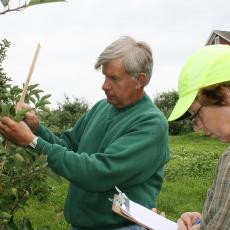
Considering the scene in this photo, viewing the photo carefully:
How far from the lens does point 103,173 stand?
2643 mm

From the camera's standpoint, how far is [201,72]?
6.27 ft

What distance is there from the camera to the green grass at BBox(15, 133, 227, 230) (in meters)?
7.13

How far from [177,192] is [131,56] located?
703 cm

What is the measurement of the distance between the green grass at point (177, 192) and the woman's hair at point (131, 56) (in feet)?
7.17

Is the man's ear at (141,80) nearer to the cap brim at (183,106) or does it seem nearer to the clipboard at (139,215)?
the clipboard at (139,215)

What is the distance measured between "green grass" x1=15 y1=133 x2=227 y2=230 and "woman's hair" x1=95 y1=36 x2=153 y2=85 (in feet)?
7.17

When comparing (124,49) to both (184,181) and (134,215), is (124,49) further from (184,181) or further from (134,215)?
(184,181)

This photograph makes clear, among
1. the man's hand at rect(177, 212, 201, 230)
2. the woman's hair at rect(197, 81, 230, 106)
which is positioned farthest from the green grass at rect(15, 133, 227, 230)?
the woman's hair at rect(197, 81, 230, 106)

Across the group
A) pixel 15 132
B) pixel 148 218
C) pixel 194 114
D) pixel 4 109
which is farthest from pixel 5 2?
pixel 148 218

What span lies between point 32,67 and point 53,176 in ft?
1.60

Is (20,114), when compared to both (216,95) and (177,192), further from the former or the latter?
(177,192)

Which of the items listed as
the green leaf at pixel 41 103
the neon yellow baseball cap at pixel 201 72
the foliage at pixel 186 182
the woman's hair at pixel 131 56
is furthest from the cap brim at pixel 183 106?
the foliage at pixel 186 182

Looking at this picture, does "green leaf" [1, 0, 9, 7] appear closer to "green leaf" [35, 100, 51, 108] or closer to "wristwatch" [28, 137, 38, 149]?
"green leaf" [35, 100, 51, 108]

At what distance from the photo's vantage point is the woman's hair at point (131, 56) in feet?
9.48
